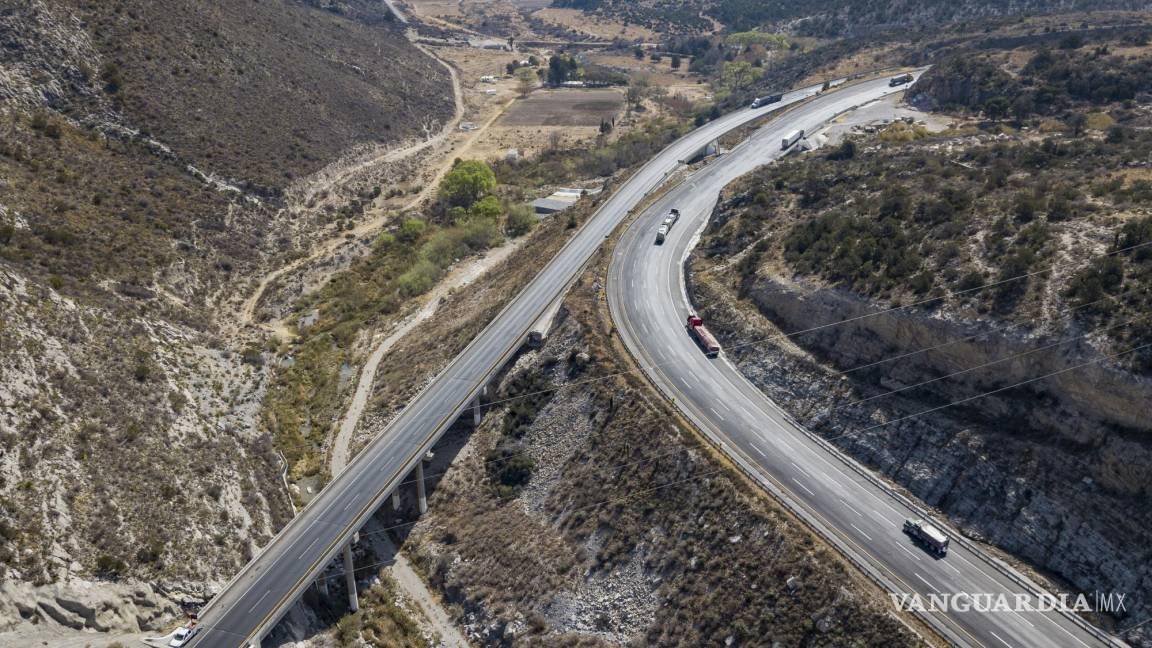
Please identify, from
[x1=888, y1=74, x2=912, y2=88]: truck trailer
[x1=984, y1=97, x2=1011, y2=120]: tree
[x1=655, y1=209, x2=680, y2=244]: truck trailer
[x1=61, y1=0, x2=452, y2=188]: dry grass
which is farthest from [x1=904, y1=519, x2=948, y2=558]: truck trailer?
[x1=888, y1=74, x2=912, y2=88]: truck trailer

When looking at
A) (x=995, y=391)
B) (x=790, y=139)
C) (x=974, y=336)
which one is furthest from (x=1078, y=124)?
(x=995, y=391)

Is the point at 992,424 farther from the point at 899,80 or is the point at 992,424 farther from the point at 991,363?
the point at 899,80

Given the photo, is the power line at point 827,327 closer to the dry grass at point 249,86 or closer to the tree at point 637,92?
the dry grass at point 249,86

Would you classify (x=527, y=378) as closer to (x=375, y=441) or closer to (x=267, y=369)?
(x=375, y=441)

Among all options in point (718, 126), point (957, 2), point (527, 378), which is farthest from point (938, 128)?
point (957, 2)

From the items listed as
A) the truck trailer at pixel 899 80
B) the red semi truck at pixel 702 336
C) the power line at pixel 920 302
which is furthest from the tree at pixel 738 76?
the power line at pixel 920 302
